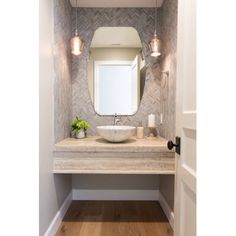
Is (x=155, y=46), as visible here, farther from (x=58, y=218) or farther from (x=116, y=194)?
(x=58, y=218)

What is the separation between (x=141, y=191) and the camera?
3062 mm

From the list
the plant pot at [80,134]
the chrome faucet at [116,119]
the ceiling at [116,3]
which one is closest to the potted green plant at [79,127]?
the plant pot at [80,134]

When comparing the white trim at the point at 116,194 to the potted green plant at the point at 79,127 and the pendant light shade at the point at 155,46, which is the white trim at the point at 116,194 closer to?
the potted green plant at the point at 79,127

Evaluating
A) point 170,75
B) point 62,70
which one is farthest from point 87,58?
point 170,75

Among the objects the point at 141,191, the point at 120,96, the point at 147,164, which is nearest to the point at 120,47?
the point at 120,96

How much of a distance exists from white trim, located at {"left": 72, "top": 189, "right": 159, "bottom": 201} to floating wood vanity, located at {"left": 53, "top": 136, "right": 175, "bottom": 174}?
3.08 feet

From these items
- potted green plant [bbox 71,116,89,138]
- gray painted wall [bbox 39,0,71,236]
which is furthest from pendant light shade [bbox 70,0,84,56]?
potted green plant [bbox 71,116,89,138]

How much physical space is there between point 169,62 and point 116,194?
5.63ft

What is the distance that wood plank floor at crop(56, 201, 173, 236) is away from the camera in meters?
2.26

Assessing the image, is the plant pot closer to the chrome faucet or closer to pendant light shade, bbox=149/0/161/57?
the chrome faucet

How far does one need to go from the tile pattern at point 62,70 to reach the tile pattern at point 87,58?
13 centimetres

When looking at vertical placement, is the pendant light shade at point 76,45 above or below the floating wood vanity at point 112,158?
above

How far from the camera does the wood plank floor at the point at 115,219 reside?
2.26 metres

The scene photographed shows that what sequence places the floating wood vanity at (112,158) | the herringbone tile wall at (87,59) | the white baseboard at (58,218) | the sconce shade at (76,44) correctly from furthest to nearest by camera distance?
the herringbone tile wall at (87,59), the sconce shade at (76,44), the floating wood vanity at (112,158), the white baseboard at (58,218)
